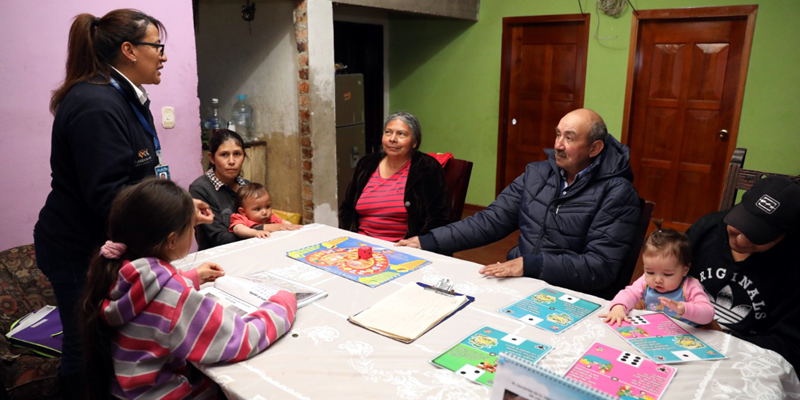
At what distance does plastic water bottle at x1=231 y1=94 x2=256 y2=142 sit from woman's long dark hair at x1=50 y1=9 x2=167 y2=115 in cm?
257

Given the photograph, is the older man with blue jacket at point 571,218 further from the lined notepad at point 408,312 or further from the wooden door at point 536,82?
the wooden door at point 536,82

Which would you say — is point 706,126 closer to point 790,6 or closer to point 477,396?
point 790,6

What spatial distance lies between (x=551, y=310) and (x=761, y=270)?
0.67 meters

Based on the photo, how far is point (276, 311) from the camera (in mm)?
1402

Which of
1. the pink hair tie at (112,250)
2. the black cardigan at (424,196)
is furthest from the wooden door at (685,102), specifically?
the pink hair tie at (112,250)

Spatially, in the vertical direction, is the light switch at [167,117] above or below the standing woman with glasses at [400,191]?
above

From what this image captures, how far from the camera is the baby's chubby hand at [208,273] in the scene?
5.52 feet

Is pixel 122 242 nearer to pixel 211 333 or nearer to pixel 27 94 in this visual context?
pixel 211 333

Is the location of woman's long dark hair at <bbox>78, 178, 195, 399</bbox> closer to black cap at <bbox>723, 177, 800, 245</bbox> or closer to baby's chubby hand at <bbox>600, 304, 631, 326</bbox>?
baby's chubby hand at <bbox>600, 304, 631, 326</bbox>

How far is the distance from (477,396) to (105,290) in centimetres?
91

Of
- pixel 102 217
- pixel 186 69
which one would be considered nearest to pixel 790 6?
pixel 186 69

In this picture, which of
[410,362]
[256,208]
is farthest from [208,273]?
[256,208]

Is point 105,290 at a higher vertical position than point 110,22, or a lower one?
lower

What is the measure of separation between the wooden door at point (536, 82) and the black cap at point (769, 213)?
3655 millimetres
